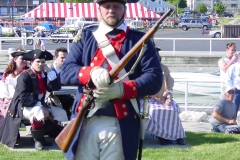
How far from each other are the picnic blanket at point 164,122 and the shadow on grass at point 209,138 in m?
0.25

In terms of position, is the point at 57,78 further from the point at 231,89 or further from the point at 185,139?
the point at 231,89

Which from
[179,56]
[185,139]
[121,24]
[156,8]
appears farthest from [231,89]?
[156,8]

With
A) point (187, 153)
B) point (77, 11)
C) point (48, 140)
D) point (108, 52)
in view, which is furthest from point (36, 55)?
point (77, 11)

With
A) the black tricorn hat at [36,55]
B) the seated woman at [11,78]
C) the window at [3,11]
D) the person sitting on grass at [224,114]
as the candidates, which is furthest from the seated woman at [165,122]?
the window at [3,11]

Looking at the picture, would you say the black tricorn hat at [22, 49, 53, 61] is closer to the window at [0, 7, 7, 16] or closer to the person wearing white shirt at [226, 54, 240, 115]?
the person wearing white shirt at [226, 54, 240, 115]

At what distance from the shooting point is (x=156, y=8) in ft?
332

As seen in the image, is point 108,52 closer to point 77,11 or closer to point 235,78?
point 235,78

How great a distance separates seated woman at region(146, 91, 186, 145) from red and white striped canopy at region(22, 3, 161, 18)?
1579 inches

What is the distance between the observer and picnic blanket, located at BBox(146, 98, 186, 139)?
9078 mm

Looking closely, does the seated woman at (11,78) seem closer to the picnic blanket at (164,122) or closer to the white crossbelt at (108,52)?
the picnic blanket at (164,122)

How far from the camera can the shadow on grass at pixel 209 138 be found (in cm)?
914

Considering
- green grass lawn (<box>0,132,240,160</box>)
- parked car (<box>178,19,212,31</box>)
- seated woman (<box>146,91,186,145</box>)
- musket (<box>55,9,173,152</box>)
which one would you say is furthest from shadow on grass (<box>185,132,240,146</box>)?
parked car (<box>178,19,212,31</box>)

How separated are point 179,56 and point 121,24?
766 inches

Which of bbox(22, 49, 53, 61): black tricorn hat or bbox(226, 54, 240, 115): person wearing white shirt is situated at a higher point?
bbox(22, 49, 53, 61): black tricorn hat
